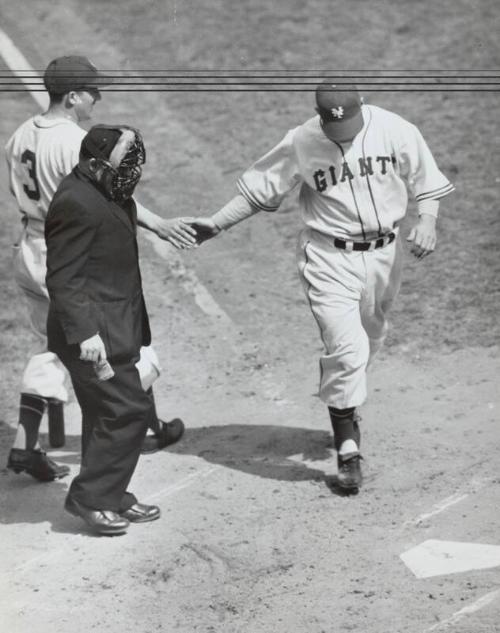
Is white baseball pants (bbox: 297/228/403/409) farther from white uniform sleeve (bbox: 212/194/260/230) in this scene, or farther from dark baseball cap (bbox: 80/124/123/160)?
dark baseball cap (bbox: 80/124/123/160)

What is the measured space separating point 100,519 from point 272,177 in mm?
2063

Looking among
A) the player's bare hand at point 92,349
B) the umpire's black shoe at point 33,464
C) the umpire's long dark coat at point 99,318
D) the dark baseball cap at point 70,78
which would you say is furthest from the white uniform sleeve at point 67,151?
the umpire's black shoe at point 33,464

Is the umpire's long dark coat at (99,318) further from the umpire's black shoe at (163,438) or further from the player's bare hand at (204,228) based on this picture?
the umpire's black shoe at (163,438)

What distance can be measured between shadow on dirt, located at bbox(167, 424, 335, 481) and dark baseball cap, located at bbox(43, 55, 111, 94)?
2193 mm

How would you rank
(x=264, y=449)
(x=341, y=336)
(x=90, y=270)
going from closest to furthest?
(x=90, y=270) < (x=341, y=336) < (x=264, y=449)

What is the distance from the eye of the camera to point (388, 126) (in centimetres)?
662

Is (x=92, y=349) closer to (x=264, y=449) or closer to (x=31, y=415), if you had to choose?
(x=31, y=415)

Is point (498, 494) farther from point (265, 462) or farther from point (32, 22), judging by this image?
point (32, 22)

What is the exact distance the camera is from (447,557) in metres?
5.94

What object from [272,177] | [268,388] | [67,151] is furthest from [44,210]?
[268,388]

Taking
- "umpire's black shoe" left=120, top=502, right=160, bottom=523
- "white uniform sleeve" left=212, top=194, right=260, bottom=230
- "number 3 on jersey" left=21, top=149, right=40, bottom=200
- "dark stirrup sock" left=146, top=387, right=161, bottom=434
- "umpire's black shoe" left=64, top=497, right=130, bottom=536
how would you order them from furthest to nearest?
"dark stirrup sock" left=146, top=387, right=161, bottom=434 < "white uniform sleeve" left=212, top=194, right=260, bottom=230 < "number 3 on jersey" left=21, top=149, right=40, bottom=200 < "umpire's black shoe" left=120, top=502, right=160, bottom=523 < "umpire's black shoe" left=64, top=497, right=130, bottom=536

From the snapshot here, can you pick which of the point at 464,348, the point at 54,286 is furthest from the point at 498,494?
the point at 54,286

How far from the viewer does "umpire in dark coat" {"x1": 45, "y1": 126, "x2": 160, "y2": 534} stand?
5949 millimetres

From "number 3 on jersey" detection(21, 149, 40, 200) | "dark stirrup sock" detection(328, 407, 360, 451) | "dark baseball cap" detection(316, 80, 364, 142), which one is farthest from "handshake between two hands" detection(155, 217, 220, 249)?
"dark stirrup sock" detection(328, 407, 360, 451)
